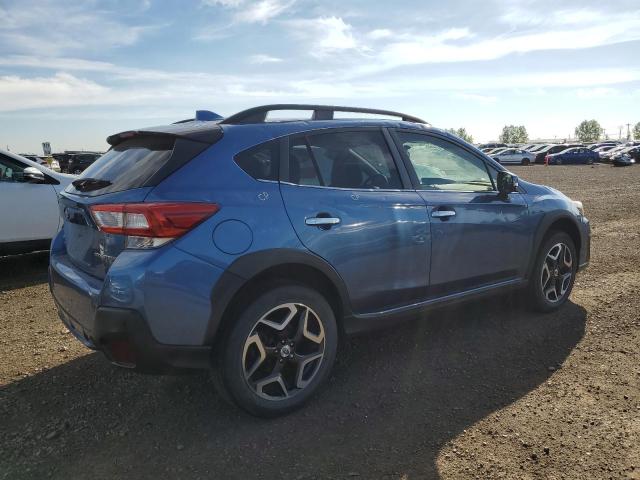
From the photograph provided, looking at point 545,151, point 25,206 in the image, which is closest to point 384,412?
point 25,206

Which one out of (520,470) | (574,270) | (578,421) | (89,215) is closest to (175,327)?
(89,215)

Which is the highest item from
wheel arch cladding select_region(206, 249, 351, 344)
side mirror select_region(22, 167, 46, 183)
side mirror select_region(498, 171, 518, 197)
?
side mirror select_region(22, 167, 46, 183)

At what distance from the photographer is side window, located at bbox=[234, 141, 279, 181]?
114 inches

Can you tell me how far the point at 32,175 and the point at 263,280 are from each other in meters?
4.65

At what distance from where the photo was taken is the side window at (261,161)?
9.49 feet

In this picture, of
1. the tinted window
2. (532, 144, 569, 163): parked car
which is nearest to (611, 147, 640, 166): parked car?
(532, 144, 569, 163): parked car

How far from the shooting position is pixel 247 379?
2.83 meters

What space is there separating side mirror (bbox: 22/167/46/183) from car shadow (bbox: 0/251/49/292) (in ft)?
3.85

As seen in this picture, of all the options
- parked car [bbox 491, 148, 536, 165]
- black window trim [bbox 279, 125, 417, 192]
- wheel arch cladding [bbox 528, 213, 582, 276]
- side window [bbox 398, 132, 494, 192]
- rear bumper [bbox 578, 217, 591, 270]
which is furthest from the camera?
parked car [bbox 491, 148, 536, 165]

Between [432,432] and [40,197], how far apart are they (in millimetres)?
5498

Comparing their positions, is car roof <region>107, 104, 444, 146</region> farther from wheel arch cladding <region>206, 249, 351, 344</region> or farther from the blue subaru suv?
wheel arch cladding <region>206, 249, 351, 344</region>

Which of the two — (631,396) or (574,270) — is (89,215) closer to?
(631,396)

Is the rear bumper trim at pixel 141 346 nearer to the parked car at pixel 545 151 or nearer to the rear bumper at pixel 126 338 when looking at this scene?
the rear bumper at pixel 126 338

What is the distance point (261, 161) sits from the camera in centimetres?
296
